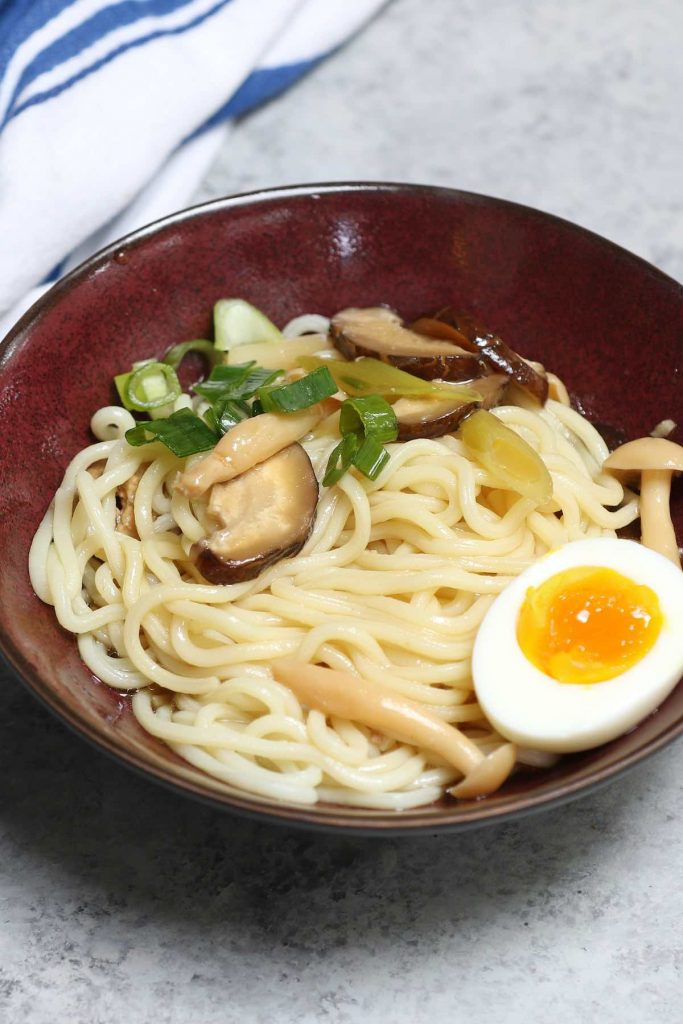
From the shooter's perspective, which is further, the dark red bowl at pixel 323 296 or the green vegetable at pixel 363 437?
the dark red bowl at pixel 323 296

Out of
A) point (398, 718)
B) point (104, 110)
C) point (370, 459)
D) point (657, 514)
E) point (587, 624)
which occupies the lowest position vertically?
point (657, 514)

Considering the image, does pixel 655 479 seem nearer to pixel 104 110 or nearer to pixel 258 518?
pixel 258 518

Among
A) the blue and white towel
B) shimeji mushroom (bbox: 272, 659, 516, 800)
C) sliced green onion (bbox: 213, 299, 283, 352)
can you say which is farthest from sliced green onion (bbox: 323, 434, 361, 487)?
the blue and white towel

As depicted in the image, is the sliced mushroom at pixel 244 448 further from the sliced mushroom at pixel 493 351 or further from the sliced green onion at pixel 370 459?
the sliced mushroom at pixel 493 351

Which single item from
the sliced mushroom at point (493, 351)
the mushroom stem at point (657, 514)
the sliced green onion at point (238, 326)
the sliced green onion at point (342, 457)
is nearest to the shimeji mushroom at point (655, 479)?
the mushroom stem at point (657, 514)

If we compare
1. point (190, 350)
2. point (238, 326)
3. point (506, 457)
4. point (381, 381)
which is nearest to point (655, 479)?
point (506, 457)

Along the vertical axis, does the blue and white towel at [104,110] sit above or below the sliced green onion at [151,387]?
above

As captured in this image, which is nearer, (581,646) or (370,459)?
(581,646)

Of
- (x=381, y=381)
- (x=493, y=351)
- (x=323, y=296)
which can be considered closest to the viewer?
(x=381, y=381)
